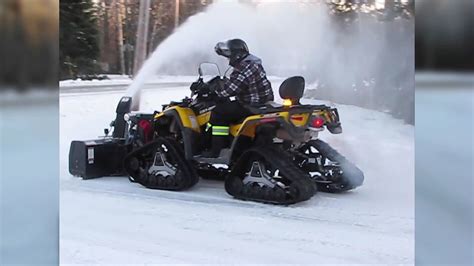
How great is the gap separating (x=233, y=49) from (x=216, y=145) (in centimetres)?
54

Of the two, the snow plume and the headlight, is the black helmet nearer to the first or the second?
the snow plume

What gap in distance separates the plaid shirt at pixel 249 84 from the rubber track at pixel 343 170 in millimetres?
367

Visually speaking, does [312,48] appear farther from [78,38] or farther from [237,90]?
[78,38]

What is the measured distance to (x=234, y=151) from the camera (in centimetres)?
320

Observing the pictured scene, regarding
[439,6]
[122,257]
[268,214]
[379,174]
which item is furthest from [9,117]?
[439,6]

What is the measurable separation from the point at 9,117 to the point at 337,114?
1780 millimetres

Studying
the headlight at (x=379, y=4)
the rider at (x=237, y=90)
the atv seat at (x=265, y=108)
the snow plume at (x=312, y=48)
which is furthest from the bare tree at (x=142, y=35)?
the headlight at (x=379, y=4)

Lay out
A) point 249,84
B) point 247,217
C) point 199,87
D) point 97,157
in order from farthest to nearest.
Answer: point 97,157
point 199,87
point 249,84
point 247,217

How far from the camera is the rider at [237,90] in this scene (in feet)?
10.6

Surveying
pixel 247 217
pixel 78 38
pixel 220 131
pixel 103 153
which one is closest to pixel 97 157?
pixel 103 153

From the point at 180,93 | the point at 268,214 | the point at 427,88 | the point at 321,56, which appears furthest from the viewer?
the point at 180,93

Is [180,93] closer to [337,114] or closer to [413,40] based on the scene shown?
[337,114]

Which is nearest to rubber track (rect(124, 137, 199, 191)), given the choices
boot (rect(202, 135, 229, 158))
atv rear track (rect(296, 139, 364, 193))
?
boot (rect(202, 135, 229, 158))

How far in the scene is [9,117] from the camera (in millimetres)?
3271
